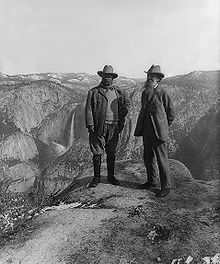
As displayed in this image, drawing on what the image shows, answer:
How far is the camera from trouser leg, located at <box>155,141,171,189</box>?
5.98m

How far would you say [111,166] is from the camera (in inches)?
267

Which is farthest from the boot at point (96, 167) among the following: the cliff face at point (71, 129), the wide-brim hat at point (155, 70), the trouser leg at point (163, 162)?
the cliff face at point (71, 129)

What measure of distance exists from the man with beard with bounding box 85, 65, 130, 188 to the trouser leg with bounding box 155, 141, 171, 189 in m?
0.89

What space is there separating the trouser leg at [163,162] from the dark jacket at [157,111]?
0.13 m

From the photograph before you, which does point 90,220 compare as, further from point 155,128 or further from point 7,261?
point 155,128

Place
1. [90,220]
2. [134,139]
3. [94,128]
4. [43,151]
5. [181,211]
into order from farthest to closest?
[43,151] → [134,139] → [94,128] → [181,211] → [90,220]

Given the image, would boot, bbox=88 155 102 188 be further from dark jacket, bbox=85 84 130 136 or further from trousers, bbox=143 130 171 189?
trousers, bbox=143 130 171 189

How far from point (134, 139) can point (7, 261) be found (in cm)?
2884

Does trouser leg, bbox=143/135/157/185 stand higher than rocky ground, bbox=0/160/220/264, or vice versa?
trouser leg, bbox=143/135/157/185

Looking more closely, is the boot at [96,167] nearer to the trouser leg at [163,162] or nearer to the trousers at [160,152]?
the trousers at [160,152]

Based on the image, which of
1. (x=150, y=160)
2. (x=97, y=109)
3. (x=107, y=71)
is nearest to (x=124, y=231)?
(x=150, y=160)

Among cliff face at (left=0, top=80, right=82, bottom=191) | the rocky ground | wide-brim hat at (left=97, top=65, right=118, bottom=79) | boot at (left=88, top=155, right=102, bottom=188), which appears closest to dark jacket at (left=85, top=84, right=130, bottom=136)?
wide-brim hat at (left=97, top=65, right=118, bottom=79)

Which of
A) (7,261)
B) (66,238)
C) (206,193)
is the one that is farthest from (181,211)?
(7,261)

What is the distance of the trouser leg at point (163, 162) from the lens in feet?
19.6
